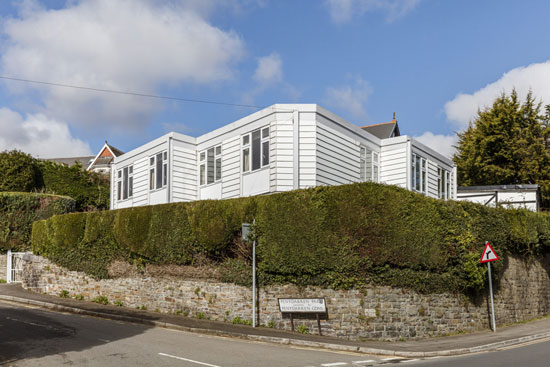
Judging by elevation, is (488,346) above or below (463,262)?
below

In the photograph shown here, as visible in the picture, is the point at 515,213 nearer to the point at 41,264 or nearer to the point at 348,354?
the point at 348,354

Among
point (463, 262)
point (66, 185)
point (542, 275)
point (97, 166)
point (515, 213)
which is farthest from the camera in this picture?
point (97, 166)

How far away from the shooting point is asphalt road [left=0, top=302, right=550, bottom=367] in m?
11.0

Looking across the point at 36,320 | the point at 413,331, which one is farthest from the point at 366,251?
the point at 36,320

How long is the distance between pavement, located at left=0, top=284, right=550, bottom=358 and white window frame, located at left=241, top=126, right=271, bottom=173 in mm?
6554

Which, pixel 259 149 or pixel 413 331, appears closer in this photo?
pixel 413 331

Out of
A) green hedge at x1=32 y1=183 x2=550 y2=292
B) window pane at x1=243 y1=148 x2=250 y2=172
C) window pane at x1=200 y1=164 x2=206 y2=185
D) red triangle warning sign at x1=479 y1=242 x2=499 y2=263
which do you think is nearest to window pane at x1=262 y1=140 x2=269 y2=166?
window pane at x1=243 y1=148 x2=250 y2=172

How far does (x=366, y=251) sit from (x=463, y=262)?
12.1ft

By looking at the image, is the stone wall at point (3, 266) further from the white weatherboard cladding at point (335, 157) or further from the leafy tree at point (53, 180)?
the white weatherboard cladding at point (335, 157)

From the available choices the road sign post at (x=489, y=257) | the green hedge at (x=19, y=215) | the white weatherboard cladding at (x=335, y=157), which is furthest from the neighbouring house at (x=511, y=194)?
the green hedge at (x=19, y=215)

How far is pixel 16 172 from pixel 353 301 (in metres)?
29.7

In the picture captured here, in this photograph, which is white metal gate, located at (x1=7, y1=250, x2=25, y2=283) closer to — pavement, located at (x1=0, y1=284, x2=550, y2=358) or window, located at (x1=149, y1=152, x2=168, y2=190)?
pavement, located at (x1=0, y1=284, x2=550, y2=358)

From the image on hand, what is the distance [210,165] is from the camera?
929 inches

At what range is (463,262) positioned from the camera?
16703 millimetres
